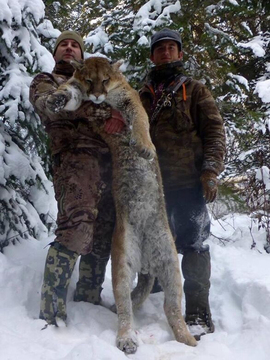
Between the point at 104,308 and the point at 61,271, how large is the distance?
2.32 feet

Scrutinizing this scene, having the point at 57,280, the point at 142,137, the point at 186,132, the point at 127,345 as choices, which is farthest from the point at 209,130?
the point at 127,345

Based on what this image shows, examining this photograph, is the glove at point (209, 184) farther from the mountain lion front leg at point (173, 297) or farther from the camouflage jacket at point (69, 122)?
the camouflage jacket at point (69, 122)

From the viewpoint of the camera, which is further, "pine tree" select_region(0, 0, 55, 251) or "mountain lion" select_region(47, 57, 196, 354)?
"pine tree" select_region(0, 0, 55, 251)

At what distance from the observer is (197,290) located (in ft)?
12.7

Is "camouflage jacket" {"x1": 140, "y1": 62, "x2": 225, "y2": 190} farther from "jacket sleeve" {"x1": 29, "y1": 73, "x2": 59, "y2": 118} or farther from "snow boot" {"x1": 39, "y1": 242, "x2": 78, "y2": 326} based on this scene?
"snow boot" {"x1": 39, "y1": 242, "x2": 78, "y2": 326}

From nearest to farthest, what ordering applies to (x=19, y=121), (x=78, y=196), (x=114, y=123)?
→ 1. (x=78, y=196)
2. (x=114, y=123)
3. (x=19, y=121)

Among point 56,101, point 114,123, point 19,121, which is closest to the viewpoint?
point 56,101

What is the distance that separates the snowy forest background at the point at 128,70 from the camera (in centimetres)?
440

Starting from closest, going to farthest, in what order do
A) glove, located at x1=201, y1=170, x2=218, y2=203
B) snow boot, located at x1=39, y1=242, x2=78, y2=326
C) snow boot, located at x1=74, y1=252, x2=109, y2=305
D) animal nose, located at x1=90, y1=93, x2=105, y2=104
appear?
snow boot, located at x1=39, y1=242, x2=78, y2=326 → animal nose, located at x1=90, y1=93, x2=105, y2=104 → glove, located at x1=201, y1=170, x2=218, y2=203 → snow boot, located at x1=74, y1=252, x2=109, y2=305

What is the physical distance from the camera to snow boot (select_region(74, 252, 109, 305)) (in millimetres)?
3898

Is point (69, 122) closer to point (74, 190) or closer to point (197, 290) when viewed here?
point (74, 190)

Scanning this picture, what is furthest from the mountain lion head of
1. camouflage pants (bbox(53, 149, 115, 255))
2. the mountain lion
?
camouflage pants (bbox(53, 149, 115, 255))

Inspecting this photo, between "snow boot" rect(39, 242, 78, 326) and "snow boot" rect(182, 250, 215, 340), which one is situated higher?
"snow boot" rect(39, 242, 78, 326)

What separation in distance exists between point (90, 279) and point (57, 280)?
0.62 meters
